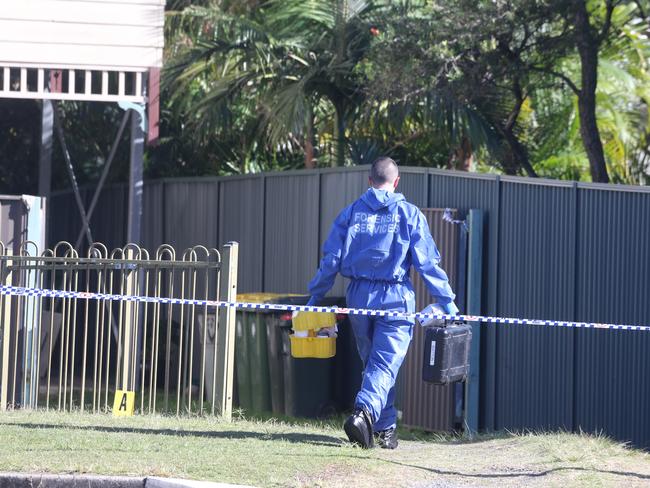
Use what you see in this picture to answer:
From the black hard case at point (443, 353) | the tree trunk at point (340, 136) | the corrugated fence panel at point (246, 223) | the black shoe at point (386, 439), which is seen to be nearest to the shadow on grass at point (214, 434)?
the black shoe at point (386, 439)

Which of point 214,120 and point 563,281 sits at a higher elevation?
point 214,120

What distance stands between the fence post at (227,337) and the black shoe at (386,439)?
1.63 meters

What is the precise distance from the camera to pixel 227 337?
8.65m

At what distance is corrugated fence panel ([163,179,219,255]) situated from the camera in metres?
13.7

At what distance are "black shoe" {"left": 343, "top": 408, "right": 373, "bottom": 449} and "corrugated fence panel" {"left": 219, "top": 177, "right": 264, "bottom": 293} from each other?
18.6 ft

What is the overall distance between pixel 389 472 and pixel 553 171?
10450 mm

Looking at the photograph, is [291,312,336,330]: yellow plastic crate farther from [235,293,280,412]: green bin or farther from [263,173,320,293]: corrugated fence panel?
[263,173,320,293]: corrugated fence panel

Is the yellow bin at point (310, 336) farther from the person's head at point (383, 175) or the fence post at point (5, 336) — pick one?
the person's head at point (383, 175)

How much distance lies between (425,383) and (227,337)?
2.04 meters

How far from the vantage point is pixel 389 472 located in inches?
248

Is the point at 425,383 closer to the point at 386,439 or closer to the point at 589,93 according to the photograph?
the point at 386,439

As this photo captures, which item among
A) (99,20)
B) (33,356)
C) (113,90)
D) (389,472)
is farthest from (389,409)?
(113,90)

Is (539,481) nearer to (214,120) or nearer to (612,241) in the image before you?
(612,241)

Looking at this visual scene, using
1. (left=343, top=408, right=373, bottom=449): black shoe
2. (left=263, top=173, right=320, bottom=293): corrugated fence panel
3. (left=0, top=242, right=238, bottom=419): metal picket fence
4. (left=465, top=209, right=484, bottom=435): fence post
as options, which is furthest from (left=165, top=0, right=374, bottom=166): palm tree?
(left=343, top=408, right=373, bottom=449): black shoe
